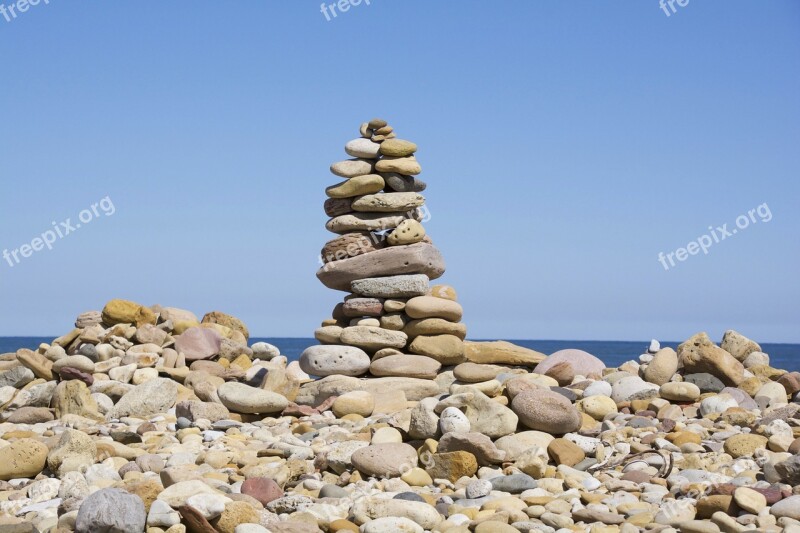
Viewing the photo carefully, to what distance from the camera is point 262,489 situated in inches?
299

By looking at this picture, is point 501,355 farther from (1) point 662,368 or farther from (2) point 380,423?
(2) point 380,423

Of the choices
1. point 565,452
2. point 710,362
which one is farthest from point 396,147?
point 565,452

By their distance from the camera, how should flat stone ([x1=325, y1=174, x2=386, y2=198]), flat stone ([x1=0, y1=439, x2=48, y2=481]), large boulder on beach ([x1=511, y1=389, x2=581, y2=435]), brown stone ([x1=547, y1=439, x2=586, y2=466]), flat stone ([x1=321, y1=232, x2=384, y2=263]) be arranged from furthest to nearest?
flat stone ([x1=321, y1=232, x2=384, y2=263]) → flat stone ([x1=325, y1=174, x2=386, y2=198]) → large boulder on beach ([x1=511, y1=389, x2=581, y2=435]) → flat stone ([x1=0, y1=439, x2=48, y2=481]) → brown stone ([x1=547, y1=439, x2=586, y2=466])

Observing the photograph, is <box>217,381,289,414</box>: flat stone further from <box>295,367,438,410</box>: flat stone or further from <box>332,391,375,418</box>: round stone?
<box>295,367,438,410</box>: flat stone

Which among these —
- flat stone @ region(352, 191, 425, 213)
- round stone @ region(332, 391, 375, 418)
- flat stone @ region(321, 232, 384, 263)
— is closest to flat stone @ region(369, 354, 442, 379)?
round stone @ region(332, 391, 375, 418)

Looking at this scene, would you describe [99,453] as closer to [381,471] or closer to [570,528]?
[381,471]

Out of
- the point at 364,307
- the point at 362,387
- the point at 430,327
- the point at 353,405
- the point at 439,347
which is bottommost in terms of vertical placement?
the point at 353,405

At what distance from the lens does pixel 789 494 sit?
7172mm

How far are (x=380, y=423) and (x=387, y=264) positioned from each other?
3879mm

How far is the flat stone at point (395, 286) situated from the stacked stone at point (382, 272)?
1 cm

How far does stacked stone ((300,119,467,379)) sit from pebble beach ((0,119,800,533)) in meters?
0.03

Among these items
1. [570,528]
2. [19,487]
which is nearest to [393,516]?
[570,528]

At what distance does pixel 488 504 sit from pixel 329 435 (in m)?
2.79

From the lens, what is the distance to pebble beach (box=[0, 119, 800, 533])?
23.1 feet
